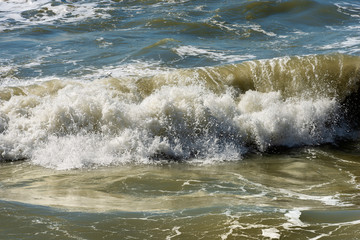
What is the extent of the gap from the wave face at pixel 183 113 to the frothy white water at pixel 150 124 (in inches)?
0.7

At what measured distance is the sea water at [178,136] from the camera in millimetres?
4699

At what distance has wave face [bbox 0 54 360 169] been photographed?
827cm

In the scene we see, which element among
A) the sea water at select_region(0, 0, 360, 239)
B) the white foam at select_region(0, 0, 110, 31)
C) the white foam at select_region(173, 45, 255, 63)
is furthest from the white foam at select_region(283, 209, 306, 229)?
the white foam at select_region(0, 0, 110, 31)

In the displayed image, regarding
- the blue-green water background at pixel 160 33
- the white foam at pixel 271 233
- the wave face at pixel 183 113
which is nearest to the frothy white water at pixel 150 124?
the wave face at pixel 183 113

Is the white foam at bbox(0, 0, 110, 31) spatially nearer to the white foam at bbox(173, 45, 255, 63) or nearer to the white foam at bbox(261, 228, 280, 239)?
the white foam at bbox(173, 45, 255, 63)

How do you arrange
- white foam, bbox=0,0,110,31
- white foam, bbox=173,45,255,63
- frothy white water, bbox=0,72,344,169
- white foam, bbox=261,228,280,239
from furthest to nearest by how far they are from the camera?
white foam, bbox=0,0,110,31 → white foam, bbox=173,45,255,63 → frothy white water, bbox=0,72,344,169 → white foam, bbox=261,228,280,239

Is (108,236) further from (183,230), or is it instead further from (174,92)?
(174,92)

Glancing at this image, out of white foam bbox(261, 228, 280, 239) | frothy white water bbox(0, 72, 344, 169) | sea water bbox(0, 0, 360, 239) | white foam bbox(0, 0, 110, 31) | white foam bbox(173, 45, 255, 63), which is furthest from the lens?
white foam bbox(0, 0, 110, 31)

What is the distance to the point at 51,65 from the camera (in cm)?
1250

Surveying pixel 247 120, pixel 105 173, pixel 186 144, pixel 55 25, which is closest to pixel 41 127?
pixel 105 173

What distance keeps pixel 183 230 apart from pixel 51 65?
29.9 ft

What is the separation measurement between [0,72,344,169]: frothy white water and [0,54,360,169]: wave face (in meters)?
0.02

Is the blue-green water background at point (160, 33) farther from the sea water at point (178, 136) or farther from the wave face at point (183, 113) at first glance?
the wave face at point (183, 113)

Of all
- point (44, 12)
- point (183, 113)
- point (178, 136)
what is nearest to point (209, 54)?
point (183, 113)
